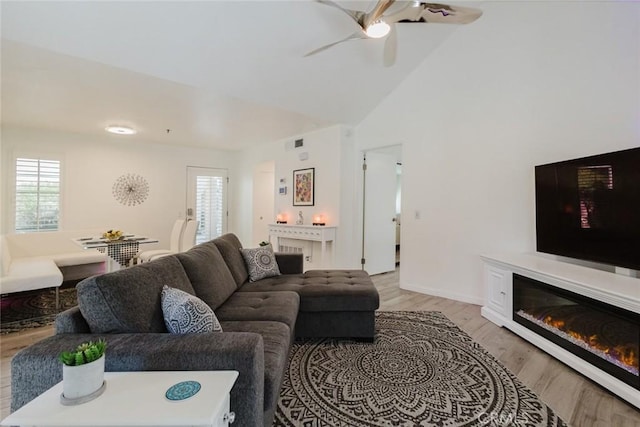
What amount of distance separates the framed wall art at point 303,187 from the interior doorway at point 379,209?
0.91m

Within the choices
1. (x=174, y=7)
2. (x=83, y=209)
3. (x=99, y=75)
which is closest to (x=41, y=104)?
(x=99, y=75)

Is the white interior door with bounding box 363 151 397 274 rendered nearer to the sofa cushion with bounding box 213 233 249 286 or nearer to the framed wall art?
the framed wall art

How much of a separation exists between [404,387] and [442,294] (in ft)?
7.19

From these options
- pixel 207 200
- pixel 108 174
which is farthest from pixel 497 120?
pixel 108 174

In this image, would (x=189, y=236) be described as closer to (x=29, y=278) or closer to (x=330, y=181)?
(x=29, y=278)

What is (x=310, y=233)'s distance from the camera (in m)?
4.68

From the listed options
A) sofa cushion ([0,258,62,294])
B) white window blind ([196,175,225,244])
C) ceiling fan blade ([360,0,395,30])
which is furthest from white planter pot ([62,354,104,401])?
white window blind ([196,175,225,244])

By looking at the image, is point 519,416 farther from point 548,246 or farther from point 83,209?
point 83,209

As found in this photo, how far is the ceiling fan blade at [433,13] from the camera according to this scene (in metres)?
2.16

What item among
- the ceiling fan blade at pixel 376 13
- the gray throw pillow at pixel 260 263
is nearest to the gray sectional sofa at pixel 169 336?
the gray throw pillow at pixel 260 263

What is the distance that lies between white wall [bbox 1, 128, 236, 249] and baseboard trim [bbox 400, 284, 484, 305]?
4.99 meters

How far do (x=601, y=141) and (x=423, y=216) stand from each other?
Answer: 1897 mm

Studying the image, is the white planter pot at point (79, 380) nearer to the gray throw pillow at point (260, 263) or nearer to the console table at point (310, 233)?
the gray throw pillow at point (260, 263)

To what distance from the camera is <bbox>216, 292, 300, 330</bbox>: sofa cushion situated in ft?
6.30
